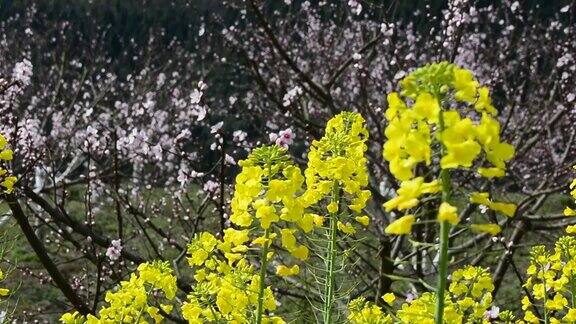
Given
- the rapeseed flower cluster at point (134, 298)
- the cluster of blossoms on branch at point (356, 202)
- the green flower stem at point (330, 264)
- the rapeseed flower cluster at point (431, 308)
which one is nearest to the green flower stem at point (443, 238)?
the cluster of blossoms on branch at point (356, 202)

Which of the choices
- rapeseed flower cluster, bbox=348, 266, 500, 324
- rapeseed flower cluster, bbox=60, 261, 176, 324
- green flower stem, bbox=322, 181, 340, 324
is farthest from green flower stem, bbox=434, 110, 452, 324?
rapeseed flower cluster, bbox=60, 261, 176, 324

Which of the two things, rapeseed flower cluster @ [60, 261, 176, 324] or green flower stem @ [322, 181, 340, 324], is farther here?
rapeseed flower cluster @ [60, 261, 176, 324]

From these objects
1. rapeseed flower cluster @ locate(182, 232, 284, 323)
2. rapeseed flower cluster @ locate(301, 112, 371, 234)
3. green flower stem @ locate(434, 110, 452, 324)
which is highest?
rapeseed flower cluster @ locate(301, 112, 371, 234)

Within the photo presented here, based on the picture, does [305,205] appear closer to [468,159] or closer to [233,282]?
[233,282]

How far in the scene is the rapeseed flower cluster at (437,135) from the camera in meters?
1.76

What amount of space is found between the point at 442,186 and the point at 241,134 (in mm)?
6805

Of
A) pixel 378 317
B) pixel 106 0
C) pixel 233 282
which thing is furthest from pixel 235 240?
pixel 106 0

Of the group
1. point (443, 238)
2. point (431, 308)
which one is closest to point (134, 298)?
point (431, 308)

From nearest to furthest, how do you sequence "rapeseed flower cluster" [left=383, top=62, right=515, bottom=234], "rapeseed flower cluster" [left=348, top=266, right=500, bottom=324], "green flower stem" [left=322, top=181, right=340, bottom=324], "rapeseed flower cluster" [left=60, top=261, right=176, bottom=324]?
"rapeseed flower cluster" [left=383, top=62, right=515, bottom=234] < "rapeseed flower cluster" [left=348, top=266, right=500, bottom=324] < "green flower stem" [left=322, top=181, right=340, bottom=324] < "rapeseed flower cluster" [left=60, top=261, right=176, bottom=324]

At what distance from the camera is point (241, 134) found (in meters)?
8.58

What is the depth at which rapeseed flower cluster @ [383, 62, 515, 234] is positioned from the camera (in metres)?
1.76

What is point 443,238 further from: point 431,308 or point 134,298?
point 134,298

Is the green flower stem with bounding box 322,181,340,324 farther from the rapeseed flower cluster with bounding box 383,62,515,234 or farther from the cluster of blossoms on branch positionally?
the rapeseed flower cluster with bounding box 383,62,515,234

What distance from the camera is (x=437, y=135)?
1.81 meters
